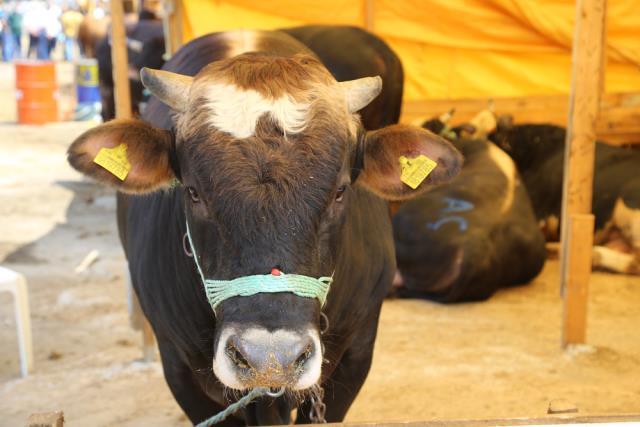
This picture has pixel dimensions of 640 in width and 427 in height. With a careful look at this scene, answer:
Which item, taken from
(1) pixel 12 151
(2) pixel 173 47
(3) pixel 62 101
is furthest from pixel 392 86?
(3) pixel 62 101

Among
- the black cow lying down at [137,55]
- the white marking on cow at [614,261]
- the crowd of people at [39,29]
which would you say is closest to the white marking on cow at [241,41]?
the white marking on cow at [614,261]

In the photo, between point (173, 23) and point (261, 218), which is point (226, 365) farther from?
point (173, 23)

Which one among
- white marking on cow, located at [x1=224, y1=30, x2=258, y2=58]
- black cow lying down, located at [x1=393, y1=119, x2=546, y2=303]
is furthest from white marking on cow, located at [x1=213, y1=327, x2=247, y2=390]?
black cow lying down, located at [x1=393, y1=119, x2=546, y2=303]

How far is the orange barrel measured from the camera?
48.6 feet

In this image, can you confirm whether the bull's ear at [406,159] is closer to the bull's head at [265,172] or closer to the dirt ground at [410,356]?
the bull's head at [265,172]

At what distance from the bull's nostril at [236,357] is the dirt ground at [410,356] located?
81.9 inches

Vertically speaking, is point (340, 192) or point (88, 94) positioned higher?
point (340, 192)

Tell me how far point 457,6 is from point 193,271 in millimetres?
4744

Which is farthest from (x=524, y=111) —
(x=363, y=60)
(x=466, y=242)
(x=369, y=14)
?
(x=363, y=60)

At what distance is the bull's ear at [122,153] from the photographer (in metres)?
2.62

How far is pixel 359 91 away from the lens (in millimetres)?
2756

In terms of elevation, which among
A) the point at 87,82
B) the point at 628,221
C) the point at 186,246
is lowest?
the point at 87,82

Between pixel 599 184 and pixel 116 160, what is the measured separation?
4.89 m

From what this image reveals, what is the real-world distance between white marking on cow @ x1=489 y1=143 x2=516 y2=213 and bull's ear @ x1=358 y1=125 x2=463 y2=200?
3519 millimetres
